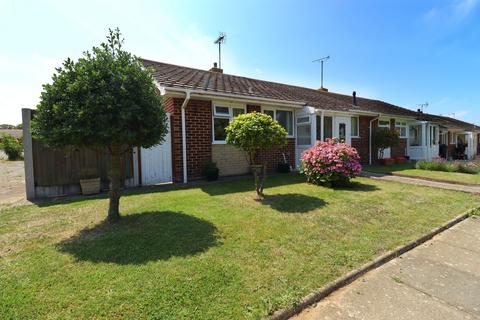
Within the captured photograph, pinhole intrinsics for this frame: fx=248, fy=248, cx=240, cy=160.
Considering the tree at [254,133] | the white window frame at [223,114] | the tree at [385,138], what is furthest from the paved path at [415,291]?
the tree at [385,138]

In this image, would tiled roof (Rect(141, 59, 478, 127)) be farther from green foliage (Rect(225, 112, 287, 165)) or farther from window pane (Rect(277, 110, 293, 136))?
green foliage (Rect(225, 112, 287, 165))

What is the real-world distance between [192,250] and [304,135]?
10218 mm

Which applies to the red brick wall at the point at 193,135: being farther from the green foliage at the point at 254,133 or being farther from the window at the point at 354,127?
the window at the point at 354,127

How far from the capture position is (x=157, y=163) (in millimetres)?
8586

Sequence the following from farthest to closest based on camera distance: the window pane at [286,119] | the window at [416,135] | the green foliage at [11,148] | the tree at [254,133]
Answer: the green foliage at [11,148] < the window at [416,135] < the window pane at [286,119] < the tree at [254,133]

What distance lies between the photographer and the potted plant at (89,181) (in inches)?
278

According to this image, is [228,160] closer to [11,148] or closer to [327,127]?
[327,127]

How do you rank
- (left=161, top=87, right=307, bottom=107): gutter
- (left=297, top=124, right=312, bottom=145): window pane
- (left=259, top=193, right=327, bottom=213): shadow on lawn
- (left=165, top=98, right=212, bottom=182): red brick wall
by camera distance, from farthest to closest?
(left=297, top=124, right=312, bottom=145): window pane, (left=165, top=98, right=212, bottom=182): red brick wall, (left=161, top=87, right=307, bottom=107): gutter, (left=259, top=193, right=327, bottom=213): shadow on lawn

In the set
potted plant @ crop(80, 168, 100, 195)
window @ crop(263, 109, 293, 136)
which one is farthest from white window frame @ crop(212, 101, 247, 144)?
potted plant @ crop(80, 168, 100, 195)

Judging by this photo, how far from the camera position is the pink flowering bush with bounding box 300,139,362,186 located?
796 centimetres

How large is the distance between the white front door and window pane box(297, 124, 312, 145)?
83.7 inches

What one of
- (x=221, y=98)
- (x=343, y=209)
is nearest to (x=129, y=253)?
(x=343, y=209)

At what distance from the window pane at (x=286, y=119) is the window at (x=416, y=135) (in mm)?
13223

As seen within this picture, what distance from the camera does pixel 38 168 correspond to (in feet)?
21.9
